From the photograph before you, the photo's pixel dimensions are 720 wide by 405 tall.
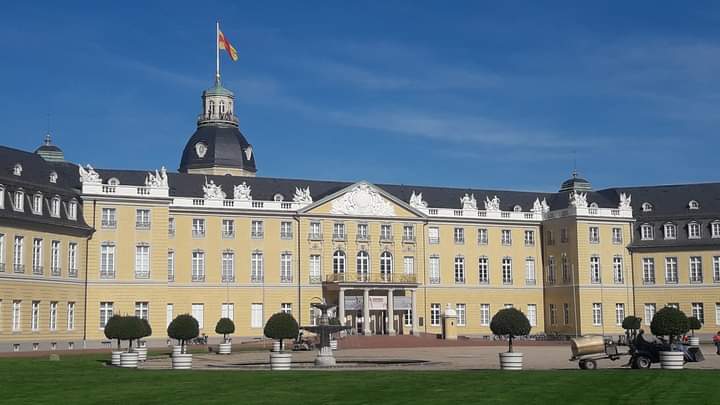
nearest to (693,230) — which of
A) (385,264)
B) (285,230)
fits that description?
(385,264)

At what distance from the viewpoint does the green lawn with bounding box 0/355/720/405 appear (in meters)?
26.3

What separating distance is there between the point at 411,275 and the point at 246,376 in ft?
168

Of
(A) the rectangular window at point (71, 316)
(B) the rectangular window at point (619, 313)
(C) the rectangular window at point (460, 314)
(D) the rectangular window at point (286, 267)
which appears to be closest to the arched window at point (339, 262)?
(D) the rectangular window at point (286, 267)

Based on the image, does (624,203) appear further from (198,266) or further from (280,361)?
(280,361)

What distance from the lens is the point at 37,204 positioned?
67.7 m

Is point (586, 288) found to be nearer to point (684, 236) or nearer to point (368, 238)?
point (684, 236)

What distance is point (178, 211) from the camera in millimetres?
78250

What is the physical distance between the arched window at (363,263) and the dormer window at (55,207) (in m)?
25.3

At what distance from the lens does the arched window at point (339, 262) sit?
83.5 m

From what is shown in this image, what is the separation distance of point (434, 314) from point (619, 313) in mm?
16053

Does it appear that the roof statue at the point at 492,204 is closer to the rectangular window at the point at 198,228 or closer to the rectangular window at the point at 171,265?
the rectangular window at the point at 198,228

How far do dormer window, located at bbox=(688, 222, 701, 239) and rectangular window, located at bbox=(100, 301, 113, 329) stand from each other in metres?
47.9

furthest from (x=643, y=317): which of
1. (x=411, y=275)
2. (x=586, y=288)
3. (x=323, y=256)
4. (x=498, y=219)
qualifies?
(x=323, y=256)

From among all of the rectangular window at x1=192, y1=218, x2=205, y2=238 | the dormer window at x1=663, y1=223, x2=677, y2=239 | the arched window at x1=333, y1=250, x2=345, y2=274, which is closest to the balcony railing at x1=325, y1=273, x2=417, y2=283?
the arched window at x1=333, y1=250, x2=345, y2=274
